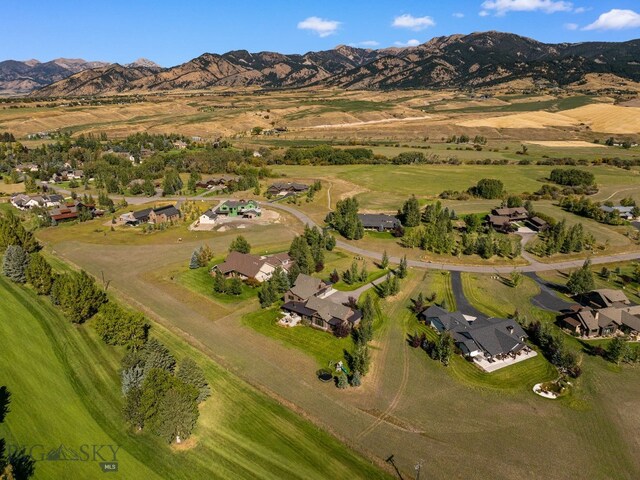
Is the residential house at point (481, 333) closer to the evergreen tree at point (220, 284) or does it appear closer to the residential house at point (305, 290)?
the residential house at point (305, 290)

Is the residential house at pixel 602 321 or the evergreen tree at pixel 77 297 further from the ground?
the evergreen tree at pixel 77 297

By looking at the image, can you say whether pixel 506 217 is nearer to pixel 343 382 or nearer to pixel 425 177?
pixel 425 177

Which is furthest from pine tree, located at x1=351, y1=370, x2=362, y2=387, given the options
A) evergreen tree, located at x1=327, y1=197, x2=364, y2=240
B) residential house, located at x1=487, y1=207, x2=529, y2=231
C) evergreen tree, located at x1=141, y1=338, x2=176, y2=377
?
residential house, located at x1=487, y1=207, x2=529, y2=231

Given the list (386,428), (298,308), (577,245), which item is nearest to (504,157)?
(577,245)

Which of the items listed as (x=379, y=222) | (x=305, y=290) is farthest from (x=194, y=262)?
(x=379, y=222)

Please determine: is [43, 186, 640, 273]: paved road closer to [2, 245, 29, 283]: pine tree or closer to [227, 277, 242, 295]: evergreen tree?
[227, 277, 242, 295]: evergreen tree

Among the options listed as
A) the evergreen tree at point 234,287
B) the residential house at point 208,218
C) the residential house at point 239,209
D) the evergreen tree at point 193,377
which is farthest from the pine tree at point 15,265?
the residential house at point 239,209

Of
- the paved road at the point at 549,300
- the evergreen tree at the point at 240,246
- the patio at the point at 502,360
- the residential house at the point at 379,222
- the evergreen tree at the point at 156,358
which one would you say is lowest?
the paved road at the point at 549,300
